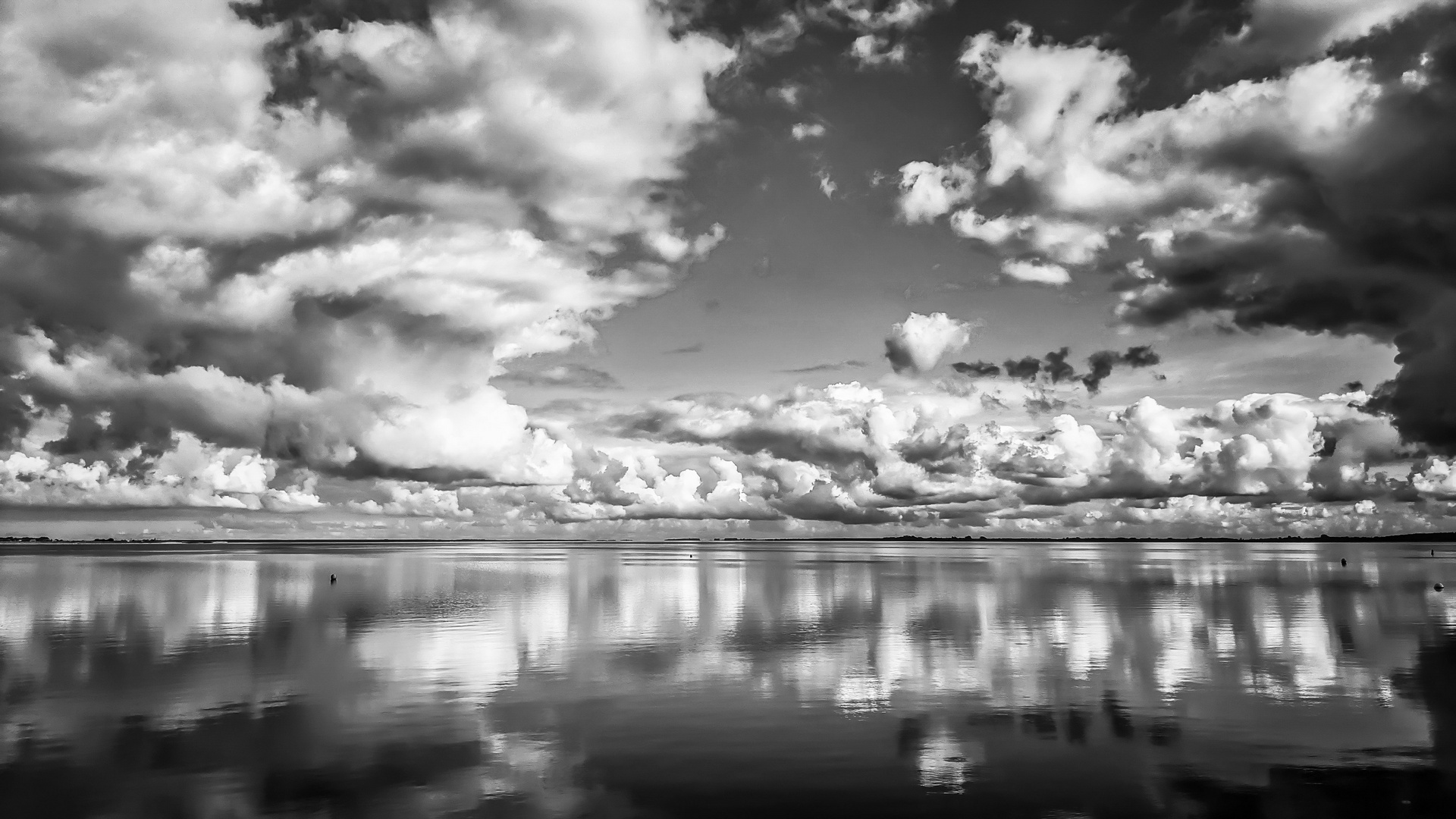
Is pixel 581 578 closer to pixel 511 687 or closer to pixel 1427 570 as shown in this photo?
pixel 511 687

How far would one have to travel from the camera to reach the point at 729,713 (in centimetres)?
3061

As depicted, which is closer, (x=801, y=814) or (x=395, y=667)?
(x=801, y=814)

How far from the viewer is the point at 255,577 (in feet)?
373

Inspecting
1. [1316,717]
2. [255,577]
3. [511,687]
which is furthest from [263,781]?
[255,577]

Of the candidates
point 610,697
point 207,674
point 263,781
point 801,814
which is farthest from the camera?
point 207,674

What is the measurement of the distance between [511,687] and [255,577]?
9470 centimetres

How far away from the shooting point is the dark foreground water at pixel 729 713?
21.5 m

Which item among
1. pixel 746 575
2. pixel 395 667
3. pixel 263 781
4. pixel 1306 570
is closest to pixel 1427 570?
pixel 1306 570

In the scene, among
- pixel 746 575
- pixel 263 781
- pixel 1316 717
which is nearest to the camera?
pixel 263 781

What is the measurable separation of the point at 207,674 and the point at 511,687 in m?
14.4

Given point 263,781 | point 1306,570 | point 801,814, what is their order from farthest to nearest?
point 1306,570, point 263,781, point 801,814

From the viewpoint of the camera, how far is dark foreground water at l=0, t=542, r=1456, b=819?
2145 cm

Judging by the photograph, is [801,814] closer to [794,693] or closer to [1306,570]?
[794,693]

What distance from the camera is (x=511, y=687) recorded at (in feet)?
114
